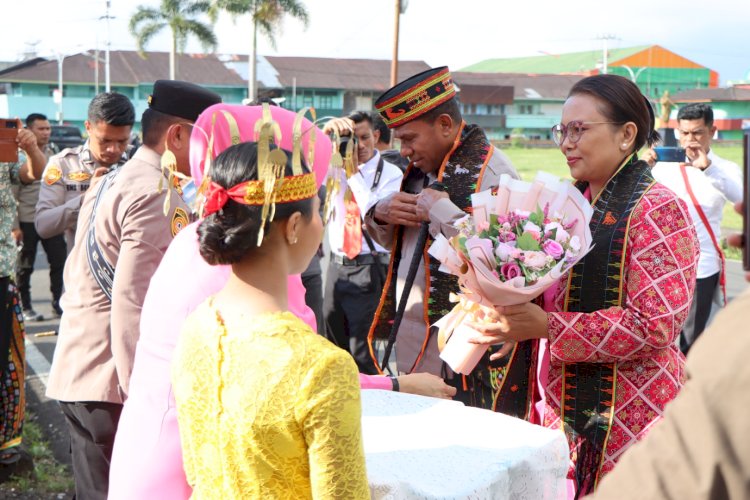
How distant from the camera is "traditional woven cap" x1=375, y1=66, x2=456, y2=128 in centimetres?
376

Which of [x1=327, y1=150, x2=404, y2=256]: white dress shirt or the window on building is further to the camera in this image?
the window on building

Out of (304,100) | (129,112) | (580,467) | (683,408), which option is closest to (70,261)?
(129,112)

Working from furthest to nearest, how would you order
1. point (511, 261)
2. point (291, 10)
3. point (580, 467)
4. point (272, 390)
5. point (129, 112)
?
point (291, 10) → point (129, 112) → point (580, 467) → point (511, 261) → point (272, 390)

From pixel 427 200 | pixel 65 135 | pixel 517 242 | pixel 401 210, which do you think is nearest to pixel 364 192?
pixel 401 210

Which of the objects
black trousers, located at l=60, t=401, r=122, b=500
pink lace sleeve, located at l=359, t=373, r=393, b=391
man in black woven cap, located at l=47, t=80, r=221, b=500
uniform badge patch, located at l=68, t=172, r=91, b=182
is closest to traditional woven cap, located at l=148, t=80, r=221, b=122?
man in black woven cap, located at l=47, t=80, r=221, b=500

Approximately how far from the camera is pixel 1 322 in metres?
5.07

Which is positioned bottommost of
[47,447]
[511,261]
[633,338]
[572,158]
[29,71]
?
[47,447]

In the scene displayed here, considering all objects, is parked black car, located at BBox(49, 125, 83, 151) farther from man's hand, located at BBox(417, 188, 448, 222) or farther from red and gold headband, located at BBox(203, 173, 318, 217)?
red and gold headband, located at BBox(203, 173, 318, 217)

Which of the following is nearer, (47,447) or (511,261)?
(511,261)

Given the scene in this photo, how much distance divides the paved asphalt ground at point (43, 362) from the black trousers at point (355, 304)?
79.4 inches

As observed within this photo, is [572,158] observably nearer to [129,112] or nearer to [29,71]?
[129,112]

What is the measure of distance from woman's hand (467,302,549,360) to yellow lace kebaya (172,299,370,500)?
107cm

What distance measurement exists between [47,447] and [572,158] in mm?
4056

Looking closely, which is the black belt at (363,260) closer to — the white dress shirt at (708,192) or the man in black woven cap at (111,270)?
the white dress shirt at (708,192)
